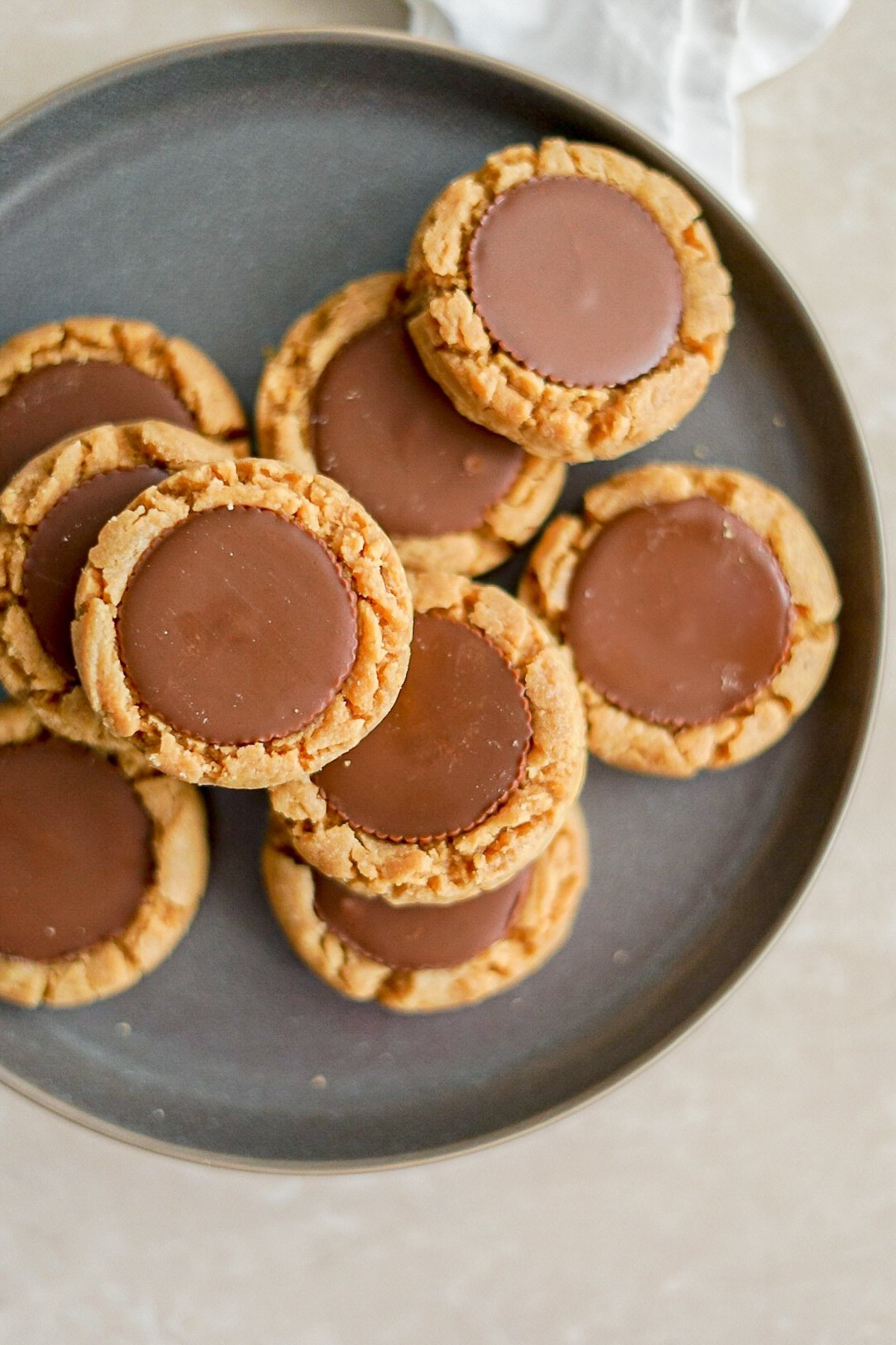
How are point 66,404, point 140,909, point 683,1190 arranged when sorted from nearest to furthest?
point 66,404, point 140,909, point 683,1190

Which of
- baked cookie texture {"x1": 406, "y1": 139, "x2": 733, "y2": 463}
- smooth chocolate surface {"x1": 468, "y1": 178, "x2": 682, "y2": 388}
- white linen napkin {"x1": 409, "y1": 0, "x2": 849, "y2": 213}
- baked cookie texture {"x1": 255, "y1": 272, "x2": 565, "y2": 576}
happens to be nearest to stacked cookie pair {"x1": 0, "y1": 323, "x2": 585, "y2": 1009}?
baked cookie texture {"x1": 255, "y1": 272, "x2": 565, "y2": 576}

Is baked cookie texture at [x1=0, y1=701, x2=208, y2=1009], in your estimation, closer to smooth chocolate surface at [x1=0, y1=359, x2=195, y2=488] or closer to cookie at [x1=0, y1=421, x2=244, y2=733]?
cookie at [x1=0, y1=421, x2=244, y2=733]

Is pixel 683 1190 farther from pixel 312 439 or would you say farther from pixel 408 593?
pixel 312 439

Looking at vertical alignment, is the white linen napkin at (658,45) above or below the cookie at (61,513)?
above

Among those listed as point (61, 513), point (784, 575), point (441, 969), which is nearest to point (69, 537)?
point (61, 513)

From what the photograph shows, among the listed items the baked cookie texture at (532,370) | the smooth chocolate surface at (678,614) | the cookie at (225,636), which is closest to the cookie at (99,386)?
the cookie at (225,636)

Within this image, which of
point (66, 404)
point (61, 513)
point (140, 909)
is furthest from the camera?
point (140, 909)

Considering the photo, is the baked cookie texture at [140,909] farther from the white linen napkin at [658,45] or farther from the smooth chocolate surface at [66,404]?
the white linen napkin at [658,45]
